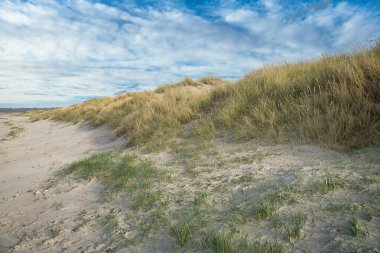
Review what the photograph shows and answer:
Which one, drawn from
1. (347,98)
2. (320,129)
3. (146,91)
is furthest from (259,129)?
(146,91)

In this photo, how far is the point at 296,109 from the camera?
19.1 feet

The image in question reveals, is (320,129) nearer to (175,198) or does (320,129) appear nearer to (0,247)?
(175,198)

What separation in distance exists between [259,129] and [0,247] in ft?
15.5

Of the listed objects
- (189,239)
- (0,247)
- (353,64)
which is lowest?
(0,247)

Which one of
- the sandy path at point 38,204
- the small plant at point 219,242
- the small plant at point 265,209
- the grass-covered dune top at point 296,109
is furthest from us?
the grass-covered dune top at point 296,109

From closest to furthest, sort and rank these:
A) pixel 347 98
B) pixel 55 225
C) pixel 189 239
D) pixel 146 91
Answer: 1. pixel 189 239
2. pixel 55 225
3. pixel 347 98
4. pixel 146 91

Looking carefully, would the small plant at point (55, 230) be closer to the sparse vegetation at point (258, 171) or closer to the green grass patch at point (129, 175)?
the sparse vegetation at point (258, 171)

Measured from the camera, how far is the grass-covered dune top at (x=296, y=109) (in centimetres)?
462

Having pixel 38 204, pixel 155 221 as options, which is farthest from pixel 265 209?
pixel 38 204

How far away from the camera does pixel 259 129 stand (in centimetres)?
590

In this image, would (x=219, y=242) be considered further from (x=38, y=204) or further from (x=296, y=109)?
(x=296, y=109)

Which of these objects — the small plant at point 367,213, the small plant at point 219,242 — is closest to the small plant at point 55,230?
the small plant at point 219,242

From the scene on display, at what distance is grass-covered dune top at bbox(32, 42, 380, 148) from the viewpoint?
4.62 meters

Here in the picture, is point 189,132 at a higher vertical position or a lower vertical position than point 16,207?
higher
